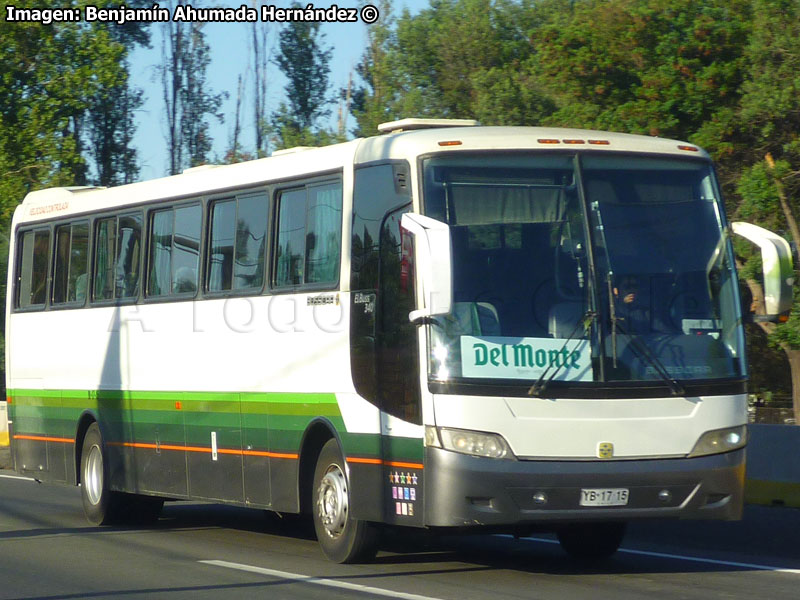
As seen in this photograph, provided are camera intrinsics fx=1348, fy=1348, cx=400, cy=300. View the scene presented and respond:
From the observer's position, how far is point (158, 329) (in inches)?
531

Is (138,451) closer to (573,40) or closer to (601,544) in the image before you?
(601,544)

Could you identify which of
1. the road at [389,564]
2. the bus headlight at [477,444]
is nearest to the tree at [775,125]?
the road at [389,564]

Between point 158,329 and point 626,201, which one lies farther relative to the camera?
point 158,329

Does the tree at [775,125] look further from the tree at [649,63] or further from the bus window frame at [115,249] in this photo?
the bus window frame at [115,249]

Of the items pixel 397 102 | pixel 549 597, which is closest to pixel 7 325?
pixel 549 597

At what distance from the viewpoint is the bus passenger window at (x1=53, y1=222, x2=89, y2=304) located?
600 inches

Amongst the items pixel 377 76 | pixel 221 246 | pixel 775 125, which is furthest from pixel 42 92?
pixel 221 246

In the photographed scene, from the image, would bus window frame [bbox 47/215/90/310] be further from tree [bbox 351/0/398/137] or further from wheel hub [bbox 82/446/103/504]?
tree [bbox 351/0/398/137]

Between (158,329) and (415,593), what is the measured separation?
539cm

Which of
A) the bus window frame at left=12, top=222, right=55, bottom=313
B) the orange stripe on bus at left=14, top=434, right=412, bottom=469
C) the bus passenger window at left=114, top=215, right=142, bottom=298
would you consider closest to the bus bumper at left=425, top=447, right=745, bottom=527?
the orange stripe on bus at left=14, top=434, right=412, bottom=469

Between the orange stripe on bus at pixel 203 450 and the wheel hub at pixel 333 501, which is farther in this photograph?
the orange stripe on bus at pixel 203 450

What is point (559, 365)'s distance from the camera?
362 inches

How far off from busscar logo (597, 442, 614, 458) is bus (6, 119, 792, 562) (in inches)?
0.4

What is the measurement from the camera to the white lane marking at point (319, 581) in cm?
891
